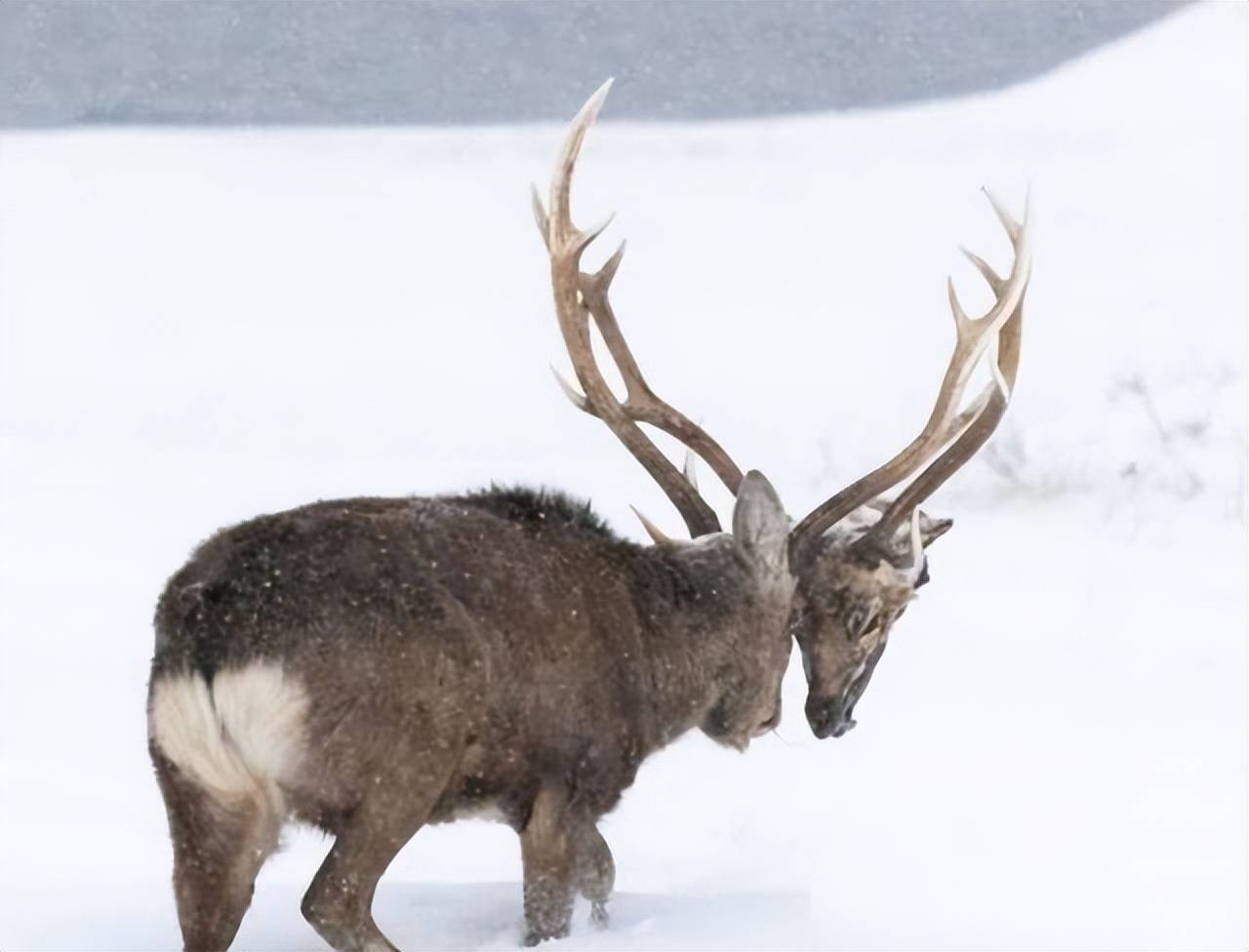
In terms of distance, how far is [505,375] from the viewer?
1695 cm

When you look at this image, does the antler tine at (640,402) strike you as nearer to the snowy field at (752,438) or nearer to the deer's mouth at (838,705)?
the deer's mouth at (838,705)

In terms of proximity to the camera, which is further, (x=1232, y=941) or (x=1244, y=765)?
(x=1244, y=765)

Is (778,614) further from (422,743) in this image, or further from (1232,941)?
(1232,941)

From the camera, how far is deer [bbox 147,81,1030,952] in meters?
5.08

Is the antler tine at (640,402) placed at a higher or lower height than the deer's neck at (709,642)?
higher

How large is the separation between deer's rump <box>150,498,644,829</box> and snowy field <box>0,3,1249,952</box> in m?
0.56

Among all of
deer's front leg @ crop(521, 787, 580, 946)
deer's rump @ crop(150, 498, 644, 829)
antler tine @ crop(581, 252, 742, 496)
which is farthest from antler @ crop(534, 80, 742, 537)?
deer's front leg @ crop(521, 787, 580, 946)

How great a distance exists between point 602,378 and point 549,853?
139 cm

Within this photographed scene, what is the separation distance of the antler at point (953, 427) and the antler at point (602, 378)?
31 cm

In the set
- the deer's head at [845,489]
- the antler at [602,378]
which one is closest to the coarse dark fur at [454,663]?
the deer's head at [845,489]

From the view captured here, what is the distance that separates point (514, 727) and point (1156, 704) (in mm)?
4440

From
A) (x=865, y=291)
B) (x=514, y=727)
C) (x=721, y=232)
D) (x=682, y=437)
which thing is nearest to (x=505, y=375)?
(x=865, y=291)

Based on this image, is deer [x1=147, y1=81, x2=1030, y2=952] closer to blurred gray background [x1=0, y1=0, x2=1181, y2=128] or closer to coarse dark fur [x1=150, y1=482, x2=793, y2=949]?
coarse dark fur [x1=150, y1=482, x2=793, y2=949]

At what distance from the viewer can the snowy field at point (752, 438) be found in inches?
277
